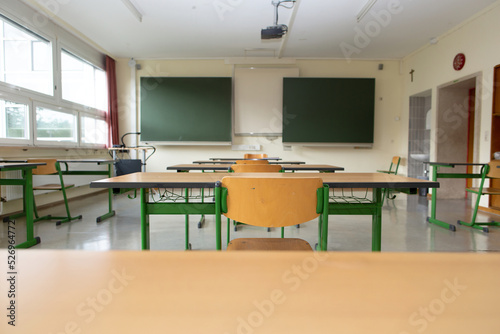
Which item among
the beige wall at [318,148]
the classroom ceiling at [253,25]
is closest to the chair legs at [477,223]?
the classroom ceiling at [253,25]

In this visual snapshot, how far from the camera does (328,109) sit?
6.22m

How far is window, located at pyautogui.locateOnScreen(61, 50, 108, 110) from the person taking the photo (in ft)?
16.0

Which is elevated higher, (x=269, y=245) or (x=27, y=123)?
(x=27, y=123)

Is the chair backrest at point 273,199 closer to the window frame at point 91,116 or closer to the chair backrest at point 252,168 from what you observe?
the chair backrest at point 252,168

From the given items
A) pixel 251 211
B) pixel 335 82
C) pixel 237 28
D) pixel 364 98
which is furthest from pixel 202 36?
pixel 251 211

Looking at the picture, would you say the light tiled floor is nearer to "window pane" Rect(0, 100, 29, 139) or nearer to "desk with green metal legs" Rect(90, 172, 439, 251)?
"desk with green metal legs" Rect(90, 172, 439, 251)

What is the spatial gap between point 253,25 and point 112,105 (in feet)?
11.5

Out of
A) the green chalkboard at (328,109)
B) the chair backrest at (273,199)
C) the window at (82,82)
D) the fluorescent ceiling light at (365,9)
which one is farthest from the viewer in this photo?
the green chalkboard at (328,109)

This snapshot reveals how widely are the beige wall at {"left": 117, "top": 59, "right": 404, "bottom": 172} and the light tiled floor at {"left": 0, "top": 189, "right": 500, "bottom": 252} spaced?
103 inches

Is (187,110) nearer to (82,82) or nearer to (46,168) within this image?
(82,82)

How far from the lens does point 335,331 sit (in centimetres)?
25

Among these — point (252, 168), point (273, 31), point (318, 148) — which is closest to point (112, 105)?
point (273, 31)

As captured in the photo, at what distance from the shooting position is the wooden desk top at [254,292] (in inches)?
10.2

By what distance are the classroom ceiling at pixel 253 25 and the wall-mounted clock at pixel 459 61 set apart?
0.55 m
